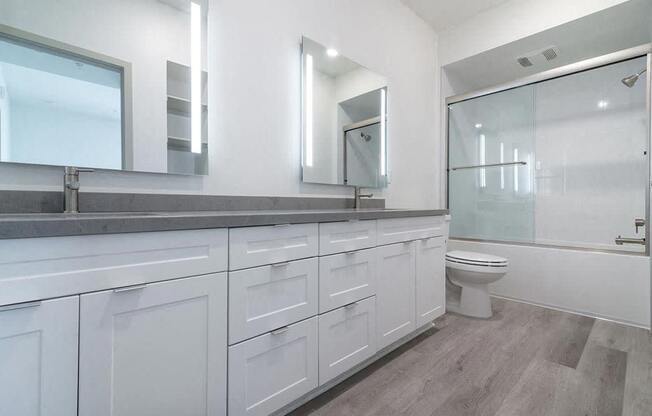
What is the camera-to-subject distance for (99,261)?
729 mm

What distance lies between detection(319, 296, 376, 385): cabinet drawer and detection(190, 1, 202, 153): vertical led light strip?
3.27 ft

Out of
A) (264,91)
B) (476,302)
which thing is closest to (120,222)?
(264,91)

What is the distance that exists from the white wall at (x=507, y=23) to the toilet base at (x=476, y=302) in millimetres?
2127

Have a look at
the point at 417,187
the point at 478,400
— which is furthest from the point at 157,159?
the point at 417,187

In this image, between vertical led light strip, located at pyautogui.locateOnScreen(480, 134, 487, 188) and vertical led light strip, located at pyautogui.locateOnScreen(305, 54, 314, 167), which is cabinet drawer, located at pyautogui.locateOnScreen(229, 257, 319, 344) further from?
vertical led light strip, located at pyautogui.locateOnScreen(480, 134, 487, 188)

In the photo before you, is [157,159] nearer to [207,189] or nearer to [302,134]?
[207,189]

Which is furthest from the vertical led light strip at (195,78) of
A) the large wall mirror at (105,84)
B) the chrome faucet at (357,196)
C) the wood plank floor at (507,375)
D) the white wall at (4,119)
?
the wood plank floor at (507,375)

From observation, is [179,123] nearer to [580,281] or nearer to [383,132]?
[383,132]

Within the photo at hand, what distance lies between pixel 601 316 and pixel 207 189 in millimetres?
2889

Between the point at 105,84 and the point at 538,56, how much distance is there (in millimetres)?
3432

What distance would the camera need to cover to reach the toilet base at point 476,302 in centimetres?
224

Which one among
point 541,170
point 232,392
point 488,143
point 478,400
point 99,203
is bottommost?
point 478,400

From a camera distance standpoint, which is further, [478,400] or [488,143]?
[488,143]

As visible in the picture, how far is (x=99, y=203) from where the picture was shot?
1.14 metres
